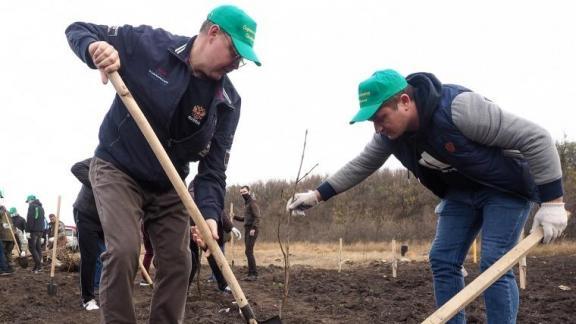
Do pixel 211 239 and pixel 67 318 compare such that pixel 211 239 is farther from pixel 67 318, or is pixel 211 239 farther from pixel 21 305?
pixel 21 305

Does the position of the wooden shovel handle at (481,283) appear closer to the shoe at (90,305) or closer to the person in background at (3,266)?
the shoe at (90,305)

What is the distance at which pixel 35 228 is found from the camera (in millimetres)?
14211

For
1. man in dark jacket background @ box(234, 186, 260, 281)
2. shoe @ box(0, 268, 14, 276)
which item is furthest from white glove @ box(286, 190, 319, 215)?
shoe @ box(0, 268, 14, 276)

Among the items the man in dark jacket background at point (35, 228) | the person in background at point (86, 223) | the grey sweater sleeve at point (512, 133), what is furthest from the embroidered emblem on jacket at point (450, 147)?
the man in dark jacket background at point (35, 228)

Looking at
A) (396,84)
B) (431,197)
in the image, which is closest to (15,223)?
(396,84)

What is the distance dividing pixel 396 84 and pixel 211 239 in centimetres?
138

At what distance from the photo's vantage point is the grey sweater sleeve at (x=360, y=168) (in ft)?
12.9

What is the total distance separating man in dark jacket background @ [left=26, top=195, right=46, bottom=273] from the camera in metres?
14.1

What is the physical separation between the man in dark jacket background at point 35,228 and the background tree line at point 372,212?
1396cm

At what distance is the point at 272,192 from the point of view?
40125mm

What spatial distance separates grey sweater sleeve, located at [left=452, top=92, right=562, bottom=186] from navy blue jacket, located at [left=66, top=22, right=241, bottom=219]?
55.3 inches

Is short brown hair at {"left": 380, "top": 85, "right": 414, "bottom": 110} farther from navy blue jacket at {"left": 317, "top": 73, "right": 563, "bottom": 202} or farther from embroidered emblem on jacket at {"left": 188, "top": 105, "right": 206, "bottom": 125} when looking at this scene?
embroidered emblem on jacket at {"left": 188, "top": 105, "right": 206, "bottom": 125}

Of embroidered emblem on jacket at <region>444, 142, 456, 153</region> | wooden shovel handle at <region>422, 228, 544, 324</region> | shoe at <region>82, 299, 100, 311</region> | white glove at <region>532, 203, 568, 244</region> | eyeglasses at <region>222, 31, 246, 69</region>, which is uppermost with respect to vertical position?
eyeglasses at <region>222, 31, 246, 69</region>

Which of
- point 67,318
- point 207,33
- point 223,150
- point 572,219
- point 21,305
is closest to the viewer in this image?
point 207,33
